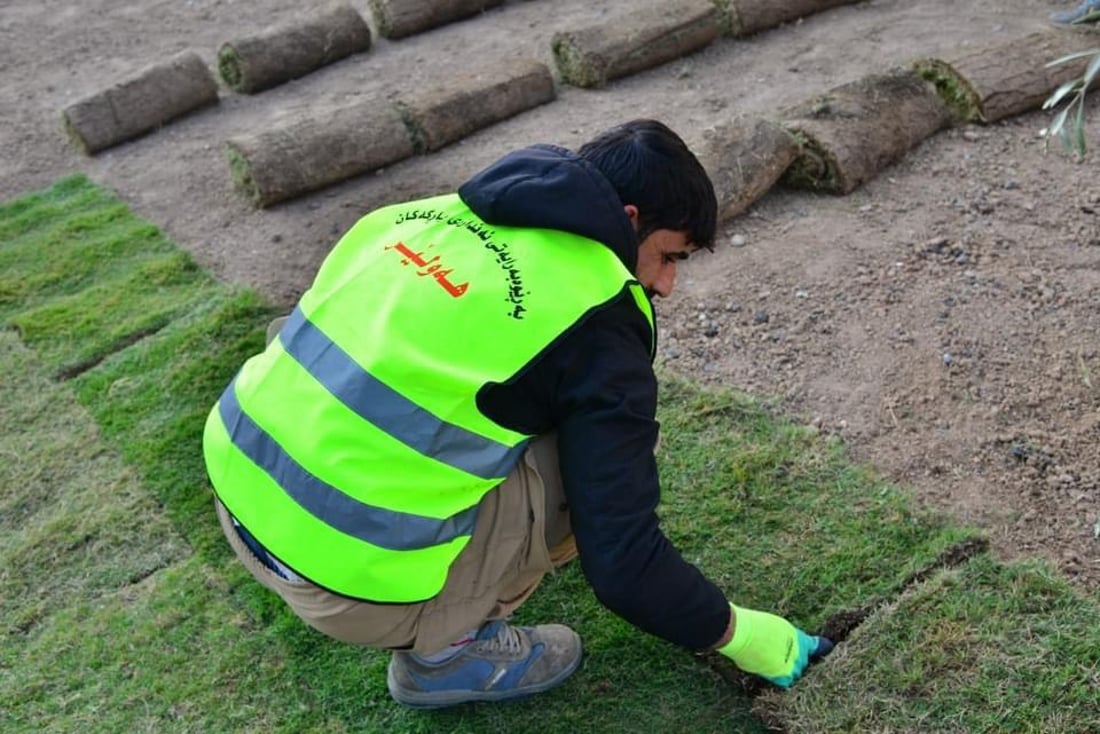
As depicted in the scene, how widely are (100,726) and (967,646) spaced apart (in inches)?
74.9

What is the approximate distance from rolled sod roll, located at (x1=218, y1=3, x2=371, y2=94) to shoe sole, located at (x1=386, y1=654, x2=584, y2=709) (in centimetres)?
419

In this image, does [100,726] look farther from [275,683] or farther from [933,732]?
[933,732]

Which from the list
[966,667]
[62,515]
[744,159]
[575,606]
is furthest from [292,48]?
[966,667]

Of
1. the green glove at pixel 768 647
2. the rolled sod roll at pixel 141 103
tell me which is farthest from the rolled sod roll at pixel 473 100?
the green glove at pixel 768 647

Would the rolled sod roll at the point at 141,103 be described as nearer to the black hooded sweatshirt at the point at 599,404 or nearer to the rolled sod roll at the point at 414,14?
the rolled sod roll at the point at 414,14

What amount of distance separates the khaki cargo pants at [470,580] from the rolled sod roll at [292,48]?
4.20 m

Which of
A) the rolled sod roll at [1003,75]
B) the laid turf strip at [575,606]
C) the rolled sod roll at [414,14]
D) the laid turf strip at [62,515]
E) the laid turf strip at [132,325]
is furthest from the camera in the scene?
the rolled sod roll at [414,14]

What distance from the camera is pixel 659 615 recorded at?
2.02m

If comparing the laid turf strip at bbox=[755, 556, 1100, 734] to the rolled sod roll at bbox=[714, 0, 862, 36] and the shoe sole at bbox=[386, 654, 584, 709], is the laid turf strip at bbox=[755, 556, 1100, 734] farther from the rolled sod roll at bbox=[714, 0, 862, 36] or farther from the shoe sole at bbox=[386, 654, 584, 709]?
the rolled sod roll at bbox=[714, 0, 862, 36]

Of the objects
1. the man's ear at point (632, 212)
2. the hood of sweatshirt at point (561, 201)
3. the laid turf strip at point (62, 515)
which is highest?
the hood of sweatshirt at point (561, 201)

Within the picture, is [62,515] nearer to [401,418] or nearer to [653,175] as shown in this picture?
[401,418]

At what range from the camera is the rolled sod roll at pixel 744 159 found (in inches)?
158

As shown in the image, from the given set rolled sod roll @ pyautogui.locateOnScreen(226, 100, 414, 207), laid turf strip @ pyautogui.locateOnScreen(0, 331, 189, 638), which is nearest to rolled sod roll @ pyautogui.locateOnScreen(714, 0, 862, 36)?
rolled sod roll @ pyautogui.locateOnScreen(226, 100, 414, 207)

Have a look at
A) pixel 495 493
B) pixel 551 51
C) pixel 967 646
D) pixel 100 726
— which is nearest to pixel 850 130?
pixel 551 51
